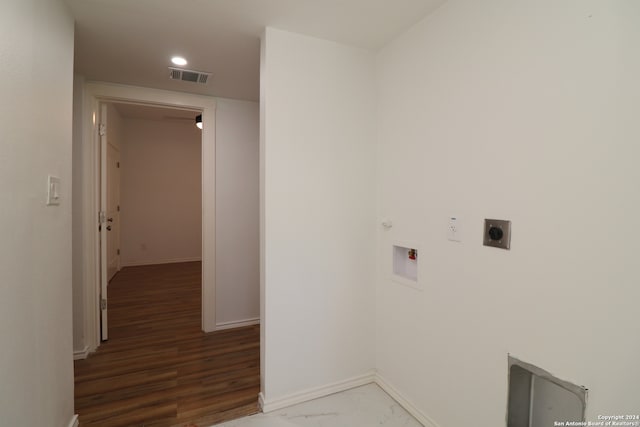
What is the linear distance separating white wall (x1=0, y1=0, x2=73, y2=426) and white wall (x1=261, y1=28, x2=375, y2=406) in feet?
3.47

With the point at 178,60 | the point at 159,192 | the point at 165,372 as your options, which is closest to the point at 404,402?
the point at 165,372

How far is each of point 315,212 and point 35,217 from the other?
1.41 meters

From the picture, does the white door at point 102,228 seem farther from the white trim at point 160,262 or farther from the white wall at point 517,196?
the white trim at point 160,262

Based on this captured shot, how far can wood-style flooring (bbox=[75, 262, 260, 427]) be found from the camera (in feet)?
6.11

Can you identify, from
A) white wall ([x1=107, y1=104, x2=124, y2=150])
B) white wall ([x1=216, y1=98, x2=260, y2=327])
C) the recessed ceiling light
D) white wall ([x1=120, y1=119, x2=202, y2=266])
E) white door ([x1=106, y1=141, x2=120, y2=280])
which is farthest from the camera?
white wall ([x1=120, y1=119, x2=202, y2=266])

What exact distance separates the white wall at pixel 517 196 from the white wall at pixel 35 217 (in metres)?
1.88

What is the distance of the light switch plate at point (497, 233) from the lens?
1.32m

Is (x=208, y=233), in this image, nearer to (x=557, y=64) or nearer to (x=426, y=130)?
(x=426, y=130)

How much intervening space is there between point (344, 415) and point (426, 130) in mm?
1800

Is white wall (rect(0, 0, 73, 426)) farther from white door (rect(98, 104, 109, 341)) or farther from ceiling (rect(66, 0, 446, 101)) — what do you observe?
white door (rect(98, 104, 109, 341))

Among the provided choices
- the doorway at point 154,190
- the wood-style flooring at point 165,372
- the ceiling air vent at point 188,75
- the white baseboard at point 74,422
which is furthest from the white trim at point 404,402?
the doorway at point 154,190

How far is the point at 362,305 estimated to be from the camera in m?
2.16

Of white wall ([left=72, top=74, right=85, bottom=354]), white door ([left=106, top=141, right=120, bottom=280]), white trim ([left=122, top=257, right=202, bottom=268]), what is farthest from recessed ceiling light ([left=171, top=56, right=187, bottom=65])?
white trim ([left=122, top=257, right=202, bottom=268])

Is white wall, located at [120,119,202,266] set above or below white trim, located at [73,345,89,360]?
above
